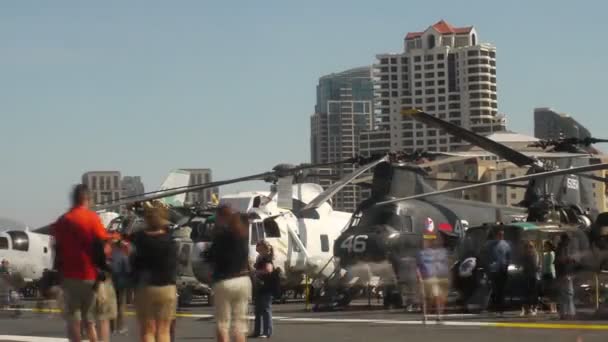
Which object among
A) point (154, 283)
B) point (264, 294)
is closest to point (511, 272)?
point (264, 294)

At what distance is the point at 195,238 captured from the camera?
30156 mm

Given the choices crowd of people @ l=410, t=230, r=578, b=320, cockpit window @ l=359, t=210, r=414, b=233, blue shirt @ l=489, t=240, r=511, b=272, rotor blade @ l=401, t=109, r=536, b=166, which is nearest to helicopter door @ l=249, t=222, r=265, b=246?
cockpit window @ l=359, t=210, r=414, b=233

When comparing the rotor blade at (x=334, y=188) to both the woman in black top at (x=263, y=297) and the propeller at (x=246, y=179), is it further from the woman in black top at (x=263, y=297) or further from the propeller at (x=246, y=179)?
the woman in black top at (x=263, y=297)

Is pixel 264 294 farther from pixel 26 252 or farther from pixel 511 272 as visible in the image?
pixel 26 252

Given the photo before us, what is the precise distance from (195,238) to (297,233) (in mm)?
3631

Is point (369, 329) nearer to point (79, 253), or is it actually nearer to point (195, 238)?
point (79, 253)

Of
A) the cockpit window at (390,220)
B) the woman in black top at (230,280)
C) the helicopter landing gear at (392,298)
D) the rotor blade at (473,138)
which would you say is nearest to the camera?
the woman in black top at (230,280)

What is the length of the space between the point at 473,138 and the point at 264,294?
833cm

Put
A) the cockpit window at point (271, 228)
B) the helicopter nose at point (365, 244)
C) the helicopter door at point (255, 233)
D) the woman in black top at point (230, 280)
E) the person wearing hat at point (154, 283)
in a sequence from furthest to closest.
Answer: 1. the cockpit window at point (271, 228)
2. the helicopter door at point (255, 233)
3. the helicopter nose at point (365, 244)
4. the woman in black top at point (230, 280)
5. the person wearing hat at point (154, 283)

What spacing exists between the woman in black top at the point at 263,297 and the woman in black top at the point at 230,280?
4960mm

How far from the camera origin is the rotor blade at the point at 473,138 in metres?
23.9

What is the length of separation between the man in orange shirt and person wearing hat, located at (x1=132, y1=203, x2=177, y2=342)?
0.44 metres

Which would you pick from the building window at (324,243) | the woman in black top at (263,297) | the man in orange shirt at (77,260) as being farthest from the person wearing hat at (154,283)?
the building window at (324,243)

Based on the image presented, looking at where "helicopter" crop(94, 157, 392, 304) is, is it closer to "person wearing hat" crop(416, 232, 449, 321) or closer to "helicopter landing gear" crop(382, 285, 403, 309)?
"helicopter landing gear" crop(382, 285, 403, 309)
